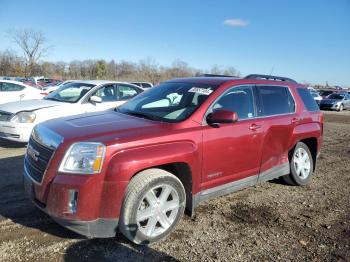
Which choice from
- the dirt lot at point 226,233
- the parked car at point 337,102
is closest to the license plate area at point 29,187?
the dirt lot at point 226,233

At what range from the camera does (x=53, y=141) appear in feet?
12.5

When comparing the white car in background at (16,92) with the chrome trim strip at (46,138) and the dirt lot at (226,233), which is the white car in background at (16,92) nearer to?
the dirt lot at (226,233)

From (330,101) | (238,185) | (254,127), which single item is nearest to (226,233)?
(238,185)

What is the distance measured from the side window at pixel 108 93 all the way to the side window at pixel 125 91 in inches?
6.5

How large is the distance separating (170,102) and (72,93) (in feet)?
16.7

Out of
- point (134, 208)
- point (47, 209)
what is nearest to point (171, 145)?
point (134, 208)

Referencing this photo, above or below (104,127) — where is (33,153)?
below

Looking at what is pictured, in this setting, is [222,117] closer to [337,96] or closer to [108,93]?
[108,93]

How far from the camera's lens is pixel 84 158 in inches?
141

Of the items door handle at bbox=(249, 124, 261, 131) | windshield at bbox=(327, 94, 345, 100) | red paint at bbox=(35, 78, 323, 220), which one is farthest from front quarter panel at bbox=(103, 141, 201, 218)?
windshield at bbox=(327, 94, 345, 100)

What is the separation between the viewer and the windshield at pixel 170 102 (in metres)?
4.54

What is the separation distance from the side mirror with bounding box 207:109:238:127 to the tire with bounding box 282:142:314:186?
215 centimetres

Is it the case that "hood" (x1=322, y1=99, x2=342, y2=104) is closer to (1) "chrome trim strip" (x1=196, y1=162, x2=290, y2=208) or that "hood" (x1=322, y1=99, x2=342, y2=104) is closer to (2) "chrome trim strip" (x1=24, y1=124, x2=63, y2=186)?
(1) "chrome trim strip" (x1=196, y1=162, x2=290, y2=208)

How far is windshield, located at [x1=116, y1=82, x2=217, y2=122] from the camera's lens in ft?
14.9
